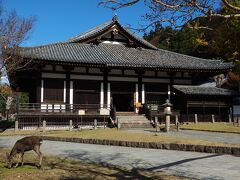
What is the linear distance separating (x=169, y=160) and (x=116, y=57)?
19742mm

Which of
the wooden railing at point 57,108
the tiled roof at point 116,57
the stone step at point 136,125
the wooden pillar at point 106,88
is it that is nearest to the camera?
the wooden railing at point 57,108

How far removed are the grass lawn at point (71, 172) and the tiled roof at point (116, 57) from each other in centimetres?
1703

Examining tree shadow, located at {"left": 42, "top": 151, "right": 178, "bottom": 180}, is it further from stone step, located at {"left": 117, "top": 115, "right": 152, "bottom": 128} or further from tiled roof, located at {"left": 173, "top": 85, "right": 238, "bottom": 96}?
tiled roof, located at {"left": 173, "top": 85, "right": 238, "bottom": 96}

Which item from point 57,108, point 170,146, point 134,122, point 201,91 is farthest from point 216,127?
point 57,108

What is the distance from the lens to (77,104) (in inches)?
1082

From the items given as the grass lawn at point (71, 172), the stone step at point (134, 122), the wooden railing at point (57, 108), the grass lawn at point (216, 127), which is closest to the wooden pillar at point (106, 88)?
the wooden railing at point (57, 108)

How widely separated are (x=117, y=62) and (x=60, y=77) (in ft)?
16.2

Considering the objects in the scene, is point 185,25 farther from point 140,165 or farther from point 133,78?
point 133,78

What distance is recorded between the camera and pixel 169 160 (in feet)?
36.5

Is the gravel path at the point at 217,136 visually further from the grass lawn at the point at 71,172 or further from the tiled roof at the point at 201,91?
the tiled roof at the point at 201,91

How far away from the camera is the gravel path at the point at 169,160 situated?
29.8 feet

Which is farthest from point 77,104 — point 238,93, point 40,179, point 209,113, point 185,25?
point 185,25

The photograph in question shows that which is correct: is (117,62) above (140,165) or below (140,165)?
above

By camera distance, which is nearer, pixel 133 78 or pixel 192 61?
pixel 133 78
